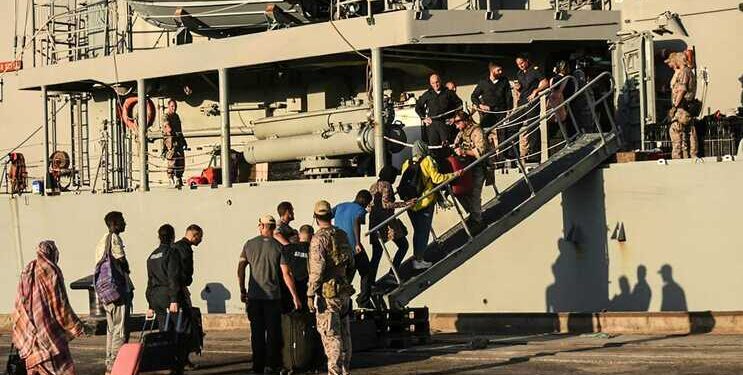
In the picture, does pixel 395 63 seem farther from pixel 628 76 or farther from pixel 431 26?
pixel 628 76

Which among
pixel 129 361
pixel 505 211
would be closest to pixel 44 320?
pixel 129 361

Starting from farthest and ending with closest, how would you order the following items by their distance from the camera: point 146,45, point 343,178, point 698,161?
point 146,45, point 343,178, point 698,161

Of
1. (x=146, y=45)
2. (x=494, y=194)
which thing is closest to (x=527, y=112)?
(x=494, y=194)

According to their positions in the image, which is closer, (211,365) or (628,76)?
(211,365)

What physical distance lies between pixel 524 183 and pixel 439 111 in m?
1.92

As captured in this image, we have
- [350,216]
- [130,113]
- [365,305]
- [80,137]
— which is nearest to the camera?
[350,216]

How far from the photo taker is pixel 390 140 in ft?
55.2

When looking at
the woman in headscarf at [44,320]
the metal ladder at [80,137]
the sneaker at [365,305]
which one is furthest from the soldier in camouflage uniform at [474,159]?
the metal ladder at [80,137]

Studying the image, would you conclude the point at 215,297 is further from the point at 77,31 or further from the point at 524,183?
the point at 77,31

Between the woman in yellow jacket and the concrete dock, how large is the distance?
2.96 feet

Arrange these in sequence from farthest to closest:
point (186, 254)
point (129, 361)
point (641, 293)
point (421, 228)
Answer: point (641, 293) → point (421, 228) → point (186, 254) → point (129, 361)

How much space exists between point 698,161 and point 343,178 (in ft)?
14.8

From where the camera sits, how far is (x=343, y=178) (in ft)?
56.7

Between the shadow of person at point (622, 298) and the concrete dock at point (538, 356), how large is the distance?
4.54ft
